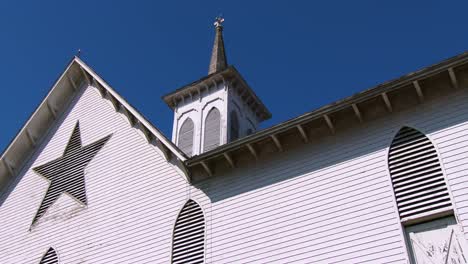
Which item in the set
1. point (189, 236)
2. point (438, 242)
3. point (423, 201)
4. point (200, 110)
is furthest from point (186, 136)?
point (438, 242)

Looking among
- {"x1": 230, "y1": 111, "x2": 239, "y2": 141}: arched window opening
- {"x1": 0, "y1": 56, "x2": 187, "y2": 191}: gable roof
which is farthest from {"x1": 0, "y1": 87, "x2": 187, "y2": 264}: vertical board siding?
{"x1": 230, "y1": 111, "x2": 239, "y2": 141}: arched window opening

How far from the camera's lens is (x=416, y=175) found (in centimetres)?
1380

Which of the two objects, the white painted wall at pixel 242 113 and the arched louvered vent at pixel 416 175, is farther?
the white painted wall at pixel 242 113

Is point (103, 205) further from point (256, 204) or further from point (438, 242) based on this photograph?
point (438, 242)

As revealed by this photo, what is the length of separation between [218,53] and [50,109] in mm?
10434

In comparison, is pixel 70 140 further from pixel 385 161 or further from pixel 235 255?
pixel 385 161

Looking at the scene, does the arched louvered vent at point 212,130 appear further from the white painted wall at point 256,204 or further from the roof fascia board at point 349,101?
the roof fascia board at point 349,101

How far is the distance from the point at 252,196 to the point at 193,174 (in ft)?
7.80

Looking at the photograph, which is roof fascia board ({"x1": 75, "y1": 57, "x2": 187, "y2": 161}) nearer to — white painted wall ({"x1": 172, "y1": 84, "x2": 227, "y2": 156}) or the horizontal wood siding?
the horizontal wood siding

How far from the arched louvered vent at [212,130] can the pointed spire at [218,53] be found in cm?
284

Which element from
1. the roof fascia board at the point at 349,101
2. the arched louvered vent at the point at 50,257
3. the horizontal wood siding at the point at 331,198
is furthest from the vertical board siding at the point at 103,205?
the horizontal wood siding at the point at 331,198

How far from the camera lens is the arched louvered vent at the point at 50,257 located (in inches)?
744

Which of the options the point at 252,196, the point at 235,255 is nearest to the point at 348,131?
the point at 252,196

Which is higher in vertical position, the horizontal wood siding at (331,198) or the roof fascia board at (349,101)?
the roof fascia board at (349,101)
